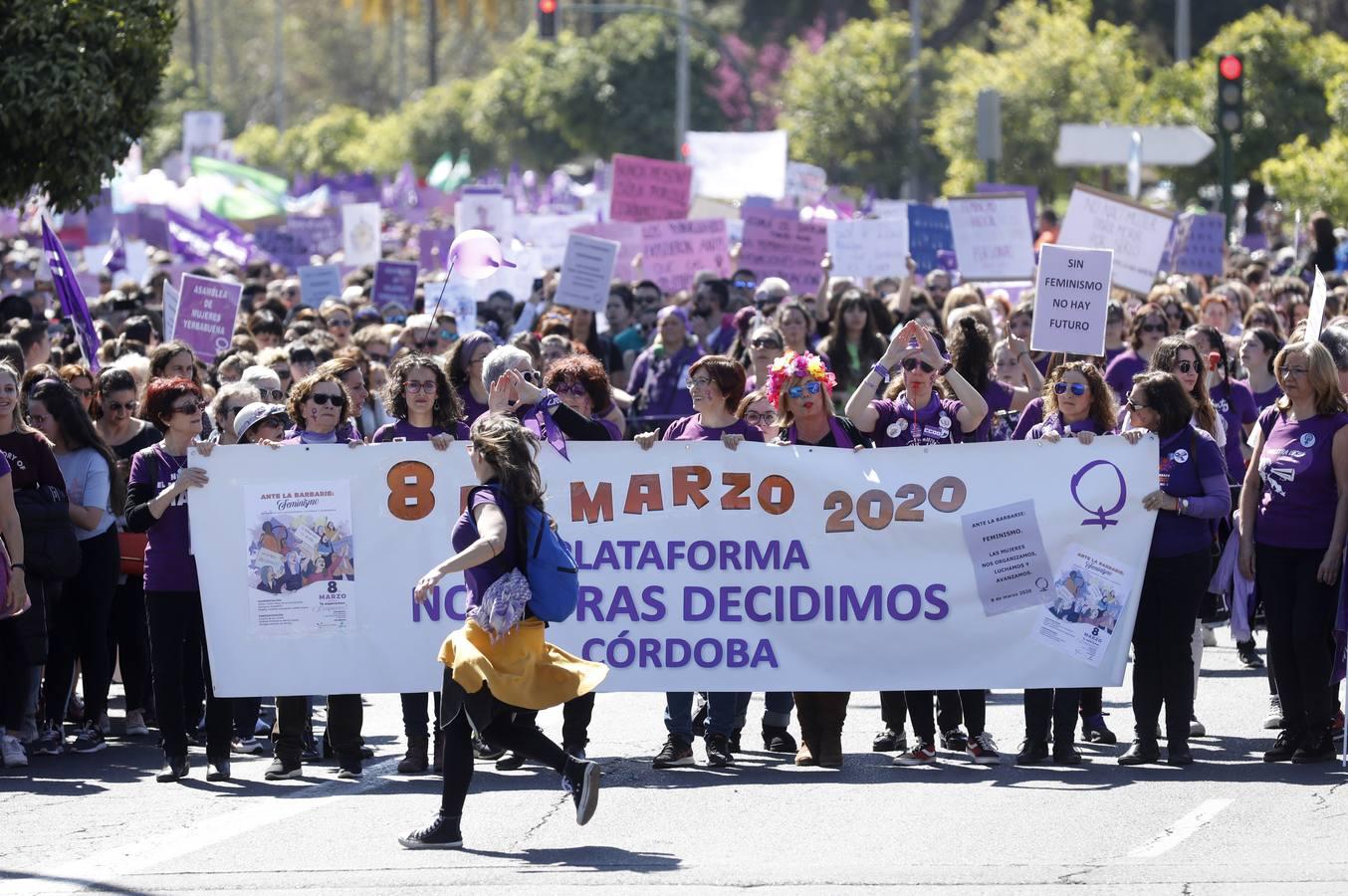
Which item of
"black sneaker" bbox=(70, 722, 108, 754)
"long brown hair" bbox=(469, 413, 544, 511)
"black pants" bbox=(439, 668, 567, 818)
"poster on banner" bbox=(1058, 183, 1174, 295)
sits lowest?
"black sneaker" bbox=(70, 722, 108, 754)

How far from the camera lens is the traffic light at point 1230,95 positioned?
20812mm

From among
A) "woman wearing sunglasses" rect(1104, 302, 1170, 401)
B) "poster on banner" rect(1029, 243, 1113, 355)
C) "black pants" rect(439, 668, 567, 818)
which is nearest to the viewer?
"black pants" rect(439, 668, 567, 818)

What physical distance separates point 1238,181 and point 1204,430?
28.2 metres

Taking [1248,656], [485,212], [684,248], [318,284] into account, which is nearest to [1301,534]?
[1248,656]

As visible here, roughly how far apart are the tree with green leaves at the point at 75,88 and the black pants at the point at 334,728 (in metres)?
5.92

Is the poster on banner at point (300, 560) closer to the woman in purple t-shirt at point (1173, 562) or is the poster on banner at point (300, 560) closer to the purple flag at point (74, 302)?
the woman in purple t-shirt at point (1173, 562)

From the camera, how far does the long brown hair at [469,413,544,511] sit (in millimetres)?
7520

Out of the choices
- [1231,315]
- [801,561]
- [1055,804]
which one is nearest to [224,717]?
[801,561]

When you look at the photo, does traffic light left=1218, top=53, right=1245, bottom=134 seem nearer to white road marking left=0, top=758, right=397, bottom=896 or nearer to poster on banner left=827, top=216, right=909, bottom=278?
poster on banner left=827, top=216, right=909, bottom=278

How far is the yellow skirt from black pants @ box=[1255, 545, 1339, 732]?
299cm

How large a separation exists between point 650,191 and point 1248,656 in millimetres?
11432

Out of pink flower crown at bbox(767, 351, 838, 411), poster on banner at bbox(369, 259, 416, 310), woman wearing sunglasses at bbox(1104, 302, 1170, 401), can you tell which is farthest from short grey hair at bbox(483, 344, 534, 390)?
poster on banner at bbox(369, 259, 416, 310)

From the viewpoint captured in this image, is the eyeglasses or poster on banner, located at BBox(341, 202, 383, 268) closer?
the eyeglasses

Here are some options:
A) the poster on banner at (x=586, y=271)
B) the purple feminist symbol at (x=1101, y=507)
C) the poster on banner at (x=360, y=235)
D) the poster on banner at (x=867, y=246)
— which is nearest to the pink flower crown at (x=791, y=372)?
the purple feminist symbol at (x=1101, y=507)
